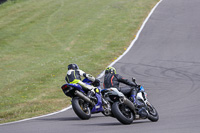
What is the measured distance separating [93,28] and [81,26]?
1.45 metres

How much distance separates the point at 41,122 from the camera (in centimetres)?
1064

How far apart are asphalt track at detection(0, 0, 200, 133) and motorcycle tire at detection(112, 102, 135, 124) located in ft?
0.60

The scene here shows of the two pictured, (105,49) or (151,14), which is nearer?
(105,49)

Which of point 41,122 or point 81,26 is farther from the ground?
point 41,122

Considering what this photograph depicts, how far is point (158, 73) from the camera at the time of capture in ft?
60.9

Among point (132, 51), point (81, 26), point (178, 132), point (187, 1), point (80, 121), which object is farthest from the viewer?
point (187, 1)

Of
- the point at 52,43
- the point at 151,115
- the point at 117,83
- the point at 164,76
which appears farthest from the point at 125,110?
the point at 52,43

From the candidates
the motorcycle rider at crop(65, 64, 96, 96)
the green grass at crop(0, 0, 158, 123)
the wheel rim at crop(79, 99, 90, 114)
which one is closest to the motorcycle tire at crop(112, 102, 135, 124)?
the wheel rim at crop(79, 99, 90, 114)

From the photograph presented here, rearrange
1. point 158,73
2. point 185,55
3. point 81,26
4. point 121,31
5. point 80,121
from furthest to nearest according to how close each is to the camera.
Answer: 1. point 81,26
2. point 121,31
3. point 185,55
4. point 158,73
5. point 80,121

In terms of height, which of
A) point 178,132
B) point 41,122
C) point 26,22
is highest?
point 178,132

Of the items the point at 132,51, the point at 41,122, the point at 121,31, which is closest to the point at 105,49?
the point at 132,51

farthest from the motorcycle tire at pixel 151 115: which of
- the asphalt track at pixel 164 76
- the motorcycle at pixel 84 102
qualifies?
the motorcycle at pixel 84 102

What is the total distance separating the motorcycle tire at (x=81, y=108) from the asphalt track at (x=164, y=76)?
→ 0.19 meters

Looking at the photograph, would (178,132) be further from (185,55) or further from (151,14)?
(151,14)
